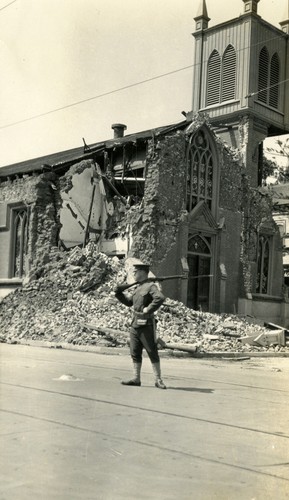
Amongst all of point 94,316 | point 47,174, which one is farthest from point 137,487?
point 47,174

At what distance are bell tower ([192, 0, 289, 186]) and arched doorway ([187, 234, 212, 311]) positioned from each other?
701cm

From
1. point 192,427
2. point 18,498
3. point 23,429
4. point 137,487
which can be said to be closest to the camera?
point 18,498

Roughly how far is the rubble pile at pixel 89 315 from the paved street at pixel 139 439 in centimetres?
771

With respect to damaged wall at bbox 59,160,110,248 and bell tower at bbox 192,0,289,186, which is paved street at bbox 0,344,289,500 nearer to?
damaged wall at bbox 59,160,110,248

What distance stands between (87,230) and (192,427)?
19518 mm

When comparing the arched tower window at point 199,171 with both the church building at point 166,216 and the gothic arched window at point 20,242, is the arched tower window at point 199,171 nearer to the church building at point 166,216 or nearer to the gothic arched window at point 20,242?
the church building at point 166,216

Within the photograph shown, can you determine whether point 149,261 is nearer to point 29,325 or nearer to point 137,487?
point 29,325

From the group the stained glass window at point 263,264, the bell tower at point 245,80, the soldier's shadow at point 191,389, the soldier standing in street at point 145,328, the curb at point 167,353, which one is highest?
the bell tower at point 245,80

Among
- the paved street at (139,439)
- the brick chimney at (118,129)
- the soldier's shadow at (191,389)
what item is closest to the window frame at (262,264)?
the brick chimney at (118,129)

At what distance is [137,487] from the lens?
4.21 meters

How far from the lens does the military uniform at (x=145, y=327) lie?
9.13 m

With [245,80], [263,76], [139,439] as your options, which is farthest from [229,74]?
[139,439]

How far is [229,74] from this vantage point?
33.4 m

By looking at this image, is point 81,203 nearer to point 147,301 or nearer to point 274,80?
point 274,80
